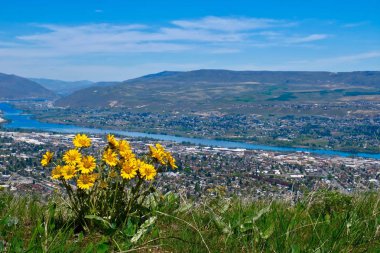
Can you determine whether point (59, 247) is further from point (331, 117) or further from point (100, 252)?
point (331, 117)

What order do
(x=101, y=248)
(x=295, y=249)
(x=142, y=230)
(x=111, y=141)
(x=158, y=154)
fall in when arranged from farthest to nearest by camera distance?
(x=158, y=154)
(x=111, y=141)
(x=142, y=230)
(x=295, y=249)
(x=101, y=248)

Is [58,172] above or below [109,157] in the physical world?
below

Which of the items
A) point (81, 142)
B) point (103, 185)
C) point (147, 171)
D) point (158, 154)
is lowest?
point (103, 185)

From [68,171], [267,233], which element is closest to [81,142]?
[68,171]

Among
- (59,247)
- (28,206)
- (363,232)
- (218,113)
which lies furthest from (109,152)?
(218,113)

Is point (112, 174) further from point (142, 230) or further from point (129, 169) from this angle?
point (142, 230)

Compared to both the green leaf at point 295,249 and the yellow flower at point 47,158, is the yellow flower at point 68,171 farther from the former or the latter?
the green leaf at point 295,249
